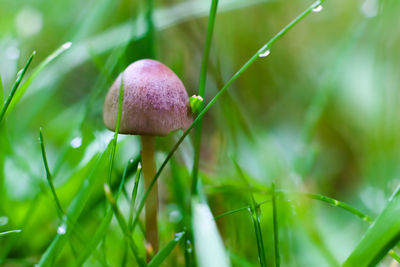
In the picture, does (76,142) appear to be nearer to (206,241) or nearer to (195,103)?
(195,103)

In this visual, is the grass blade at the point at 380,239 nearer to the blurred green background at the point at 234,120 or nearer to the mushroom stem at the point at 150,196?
the blurred green background at the point at 234,120

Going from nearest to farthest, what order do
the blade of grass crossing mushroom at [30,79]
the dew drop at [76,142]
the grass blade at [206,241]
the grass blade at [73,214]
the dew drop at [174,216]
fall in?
the grass blade at [206,241]
the grass blade at [73,214]
the blade of grass crossing mushroom at [30,79]
the dew drop at [76,142]
the dew drop at [174,216]

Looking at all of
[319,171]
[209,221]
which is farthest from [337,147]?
[209,221]

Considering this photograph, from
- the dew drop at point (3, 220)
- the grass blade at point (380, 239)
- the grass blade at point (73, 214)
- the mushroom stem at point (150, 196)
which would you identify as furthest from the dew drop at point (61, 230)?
the grass blade at point (380, 239)

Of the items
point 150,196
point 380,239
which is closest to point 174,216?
point 150,196

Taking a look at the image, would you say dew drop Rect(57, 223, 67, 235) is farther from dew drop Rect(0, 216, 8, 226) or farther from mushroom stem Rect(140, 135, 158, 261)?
dew drop Rect(0, 216, 8, 226)

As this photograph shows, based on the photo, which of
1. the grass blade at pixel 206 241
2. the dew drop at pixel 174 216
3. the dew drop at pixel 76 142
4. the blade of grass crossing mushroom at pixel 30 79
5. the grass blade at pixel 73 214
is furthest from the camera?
the dew drop at pixel 174 216

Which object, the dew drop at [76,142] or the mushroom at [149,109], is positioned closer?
the mushroom at [149,109]
